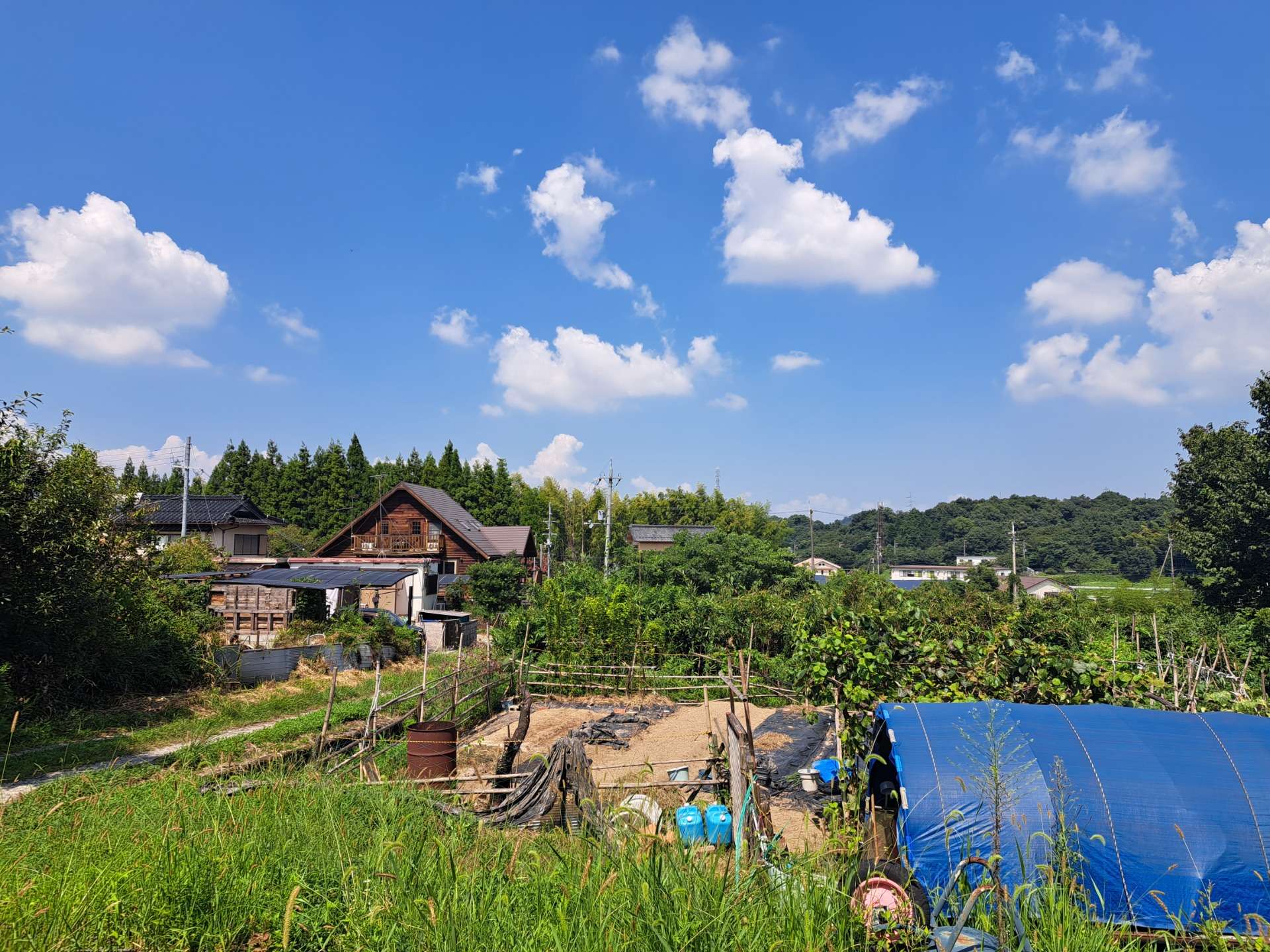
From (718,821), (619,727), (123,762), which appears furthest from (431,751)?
(619,727)

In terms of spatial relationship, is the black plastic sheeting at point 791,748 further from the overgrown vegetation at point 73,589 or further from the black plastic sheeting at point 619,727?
the overgrown vegetation at point 73,589

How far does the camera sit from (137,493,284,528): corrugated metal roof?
33938 mm

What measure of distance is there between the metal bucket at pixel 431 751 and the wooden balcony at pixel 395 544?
1058 inches

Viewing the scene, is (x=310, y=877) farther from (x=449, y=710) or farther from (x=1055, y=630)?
(x=449, y=710)

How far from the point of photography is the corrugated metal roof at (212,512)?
111 ft

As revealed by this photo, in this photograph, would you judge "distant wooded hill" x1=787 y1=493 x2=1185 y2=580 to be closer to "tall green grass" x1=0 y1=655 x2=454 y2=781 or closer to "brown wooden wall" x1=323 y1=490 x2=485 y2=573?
"brown wooden wall" x1=323 y1=490 x2=485 y2=573

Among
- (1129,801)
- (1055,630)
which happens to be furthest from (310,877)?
(1055,630)

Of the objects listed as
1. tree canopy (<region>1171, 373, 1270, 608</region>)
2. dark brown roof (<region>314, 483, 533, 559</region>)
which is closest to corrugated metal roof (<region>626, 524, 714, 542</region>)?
dark brown roof (<region>314, 483, 533, 559</region>)

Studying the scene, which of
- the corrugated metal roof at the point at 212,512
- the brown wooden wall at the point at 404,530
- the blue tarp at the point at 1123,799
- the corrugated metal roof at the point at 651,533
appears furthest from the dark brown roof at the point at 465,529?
the blue tarp at the point at 1123,799

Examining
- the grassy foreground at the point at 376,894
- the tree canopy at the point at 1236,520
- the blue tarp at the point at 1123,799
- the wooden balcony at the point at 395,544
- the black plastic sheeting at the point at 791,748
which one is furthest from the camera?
the wooden balcony at the point at 395,544

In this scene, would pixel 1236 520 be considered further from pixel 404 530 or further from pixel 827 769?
pixel 404 530

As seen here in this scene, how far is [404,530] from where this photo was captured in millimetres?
35625

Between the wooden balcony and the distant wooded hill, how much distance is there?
39.4m

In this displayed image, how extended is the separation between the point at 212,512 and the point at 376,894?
123 feet
